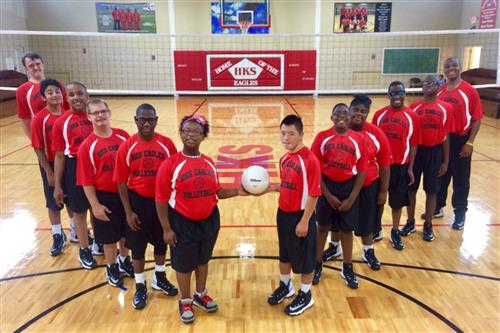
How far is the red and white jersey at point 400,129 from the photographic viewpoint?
4.03 m

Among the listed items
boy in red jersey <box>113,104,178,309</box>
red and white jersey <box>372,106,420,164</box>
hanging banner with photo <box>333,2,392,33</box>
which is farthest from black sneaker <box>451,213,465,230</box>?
hanging banner with photo <box>333,2,392,33</box>

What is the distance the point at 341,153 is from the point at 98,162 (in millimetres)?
2022

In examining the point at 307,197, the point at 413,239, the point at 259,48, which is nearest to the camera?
the point at 307,197

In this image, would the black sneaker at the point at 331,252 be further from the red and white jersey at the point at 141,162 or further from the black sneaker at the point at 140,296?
the red and white jersey at the point at 141,162

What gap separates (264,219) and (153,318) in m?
2.31

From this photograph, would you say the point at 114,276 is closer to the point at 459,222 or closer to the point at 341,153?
the point at 341,153

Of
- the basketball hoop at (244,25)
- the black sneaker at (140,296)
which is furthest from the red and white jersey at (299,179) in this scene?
the basketball hoop at (244,25)

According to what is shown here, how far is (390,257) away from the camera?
13.9 ft

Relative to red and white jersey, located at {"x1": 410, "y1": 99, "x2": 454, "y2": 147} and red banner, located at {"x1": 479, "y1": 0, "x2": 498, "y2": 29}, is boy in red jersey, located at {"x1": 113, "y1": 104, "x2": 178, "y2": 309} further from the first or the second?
red banner, located at {"x1": 479, "y1": 0, "x2": 498, "y2": 29}

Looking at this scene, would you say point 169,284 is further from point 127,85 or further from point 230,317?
point 127,85

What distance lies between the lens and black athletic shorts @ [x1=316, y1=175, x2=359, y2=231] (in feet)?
11.2

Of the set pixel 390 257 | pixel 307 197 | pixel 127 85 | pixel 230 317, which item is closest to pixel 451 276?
pixel 390 257

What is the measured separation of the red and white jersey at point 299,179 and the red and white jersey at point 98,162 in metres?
1.45

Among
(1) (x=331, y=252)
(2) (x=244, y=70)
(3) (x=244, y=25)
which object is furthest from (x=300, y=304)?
(3) (x=244, y=25)
